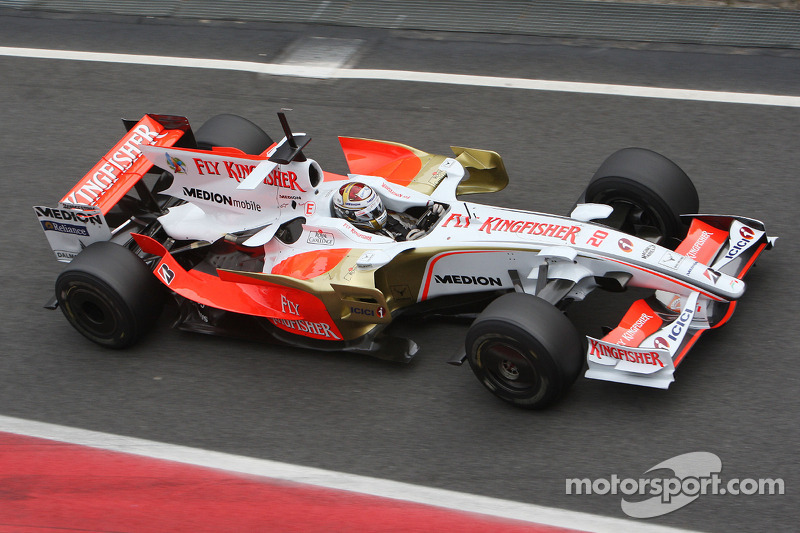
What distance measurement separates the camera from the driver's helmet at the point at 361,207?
599cm

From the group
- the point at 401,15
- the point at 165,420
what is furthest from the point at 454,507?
the point at 401,15

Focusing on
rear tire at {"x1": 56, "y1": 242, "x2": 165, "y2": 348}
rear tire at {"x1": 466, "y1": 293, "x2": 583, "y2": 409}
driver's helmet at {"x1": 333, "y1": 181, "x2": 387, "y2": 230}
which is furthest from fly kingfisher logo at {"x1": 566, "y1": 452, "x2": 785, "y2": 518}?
rear tire at {"x1": 56, "y1": 242, "x2": 165, "y2": 348}

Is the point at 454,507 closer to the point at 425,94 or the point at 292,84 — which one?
the point at 425,94

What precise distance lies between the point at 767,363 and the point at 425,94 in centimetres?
448

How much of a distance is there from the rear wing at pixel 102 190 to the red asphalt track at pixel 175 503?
153 centimetres

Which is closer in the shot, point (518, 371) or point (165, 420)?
point (518, 371)

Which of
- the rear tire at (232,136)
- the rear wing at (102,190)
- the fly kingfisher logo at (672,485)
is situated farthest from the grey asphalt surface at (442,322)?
the rear tire at (232,136)

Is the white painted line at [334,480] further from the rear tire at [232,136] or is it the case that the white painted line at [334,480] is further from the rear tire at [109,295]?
the rear tire at [232,136]

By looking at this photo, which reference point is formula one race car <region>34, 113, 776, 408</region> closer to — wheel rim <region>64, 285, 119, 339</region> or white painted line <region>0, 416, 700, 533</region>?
wheel rim <region>64, 285, 119, 339</region>

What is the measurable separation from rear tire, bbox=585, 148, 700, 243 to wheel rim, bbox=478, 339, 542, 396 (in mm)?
1530

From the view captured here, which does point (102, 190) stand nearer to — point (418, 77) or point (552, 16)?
point (418, 77)

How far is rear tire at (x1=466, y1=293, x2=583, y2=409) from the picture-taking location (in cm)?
500

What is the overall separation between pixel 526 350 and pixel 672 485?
1047mm

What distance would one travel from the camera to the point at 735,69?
8672 mm
